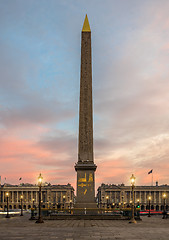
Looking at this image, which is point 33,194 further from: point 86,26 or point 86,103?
point 86,26

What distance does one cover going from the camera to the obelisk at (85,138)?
1409 inches

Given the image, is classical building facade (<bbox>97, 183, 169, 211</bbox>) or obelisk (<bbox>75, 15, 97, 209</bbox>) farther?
classical building facade (<bbox>97, 183, 169, 211</bbox>)

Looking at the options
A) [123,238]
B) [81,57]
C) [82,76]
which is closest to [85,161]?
[82,76]

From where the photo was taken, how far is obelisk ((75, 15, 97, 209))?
3578 centimetres

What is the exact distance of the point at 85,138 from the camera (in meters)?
37.1

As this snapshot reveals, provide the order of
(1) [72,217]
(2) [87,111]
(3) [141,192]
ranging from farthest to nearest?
(3) [141,192] → (2) [87,111] → (1) [72,217]

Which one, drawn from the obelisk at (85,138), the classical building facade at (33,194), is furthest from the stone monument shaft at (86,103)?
the classical building facade at (33,194)

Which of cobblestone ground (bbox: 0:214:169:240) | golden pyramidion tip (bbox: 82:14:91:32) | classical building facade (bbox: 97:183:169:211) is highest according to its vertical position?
golden pyramidion tip (bbox: 82:14:91:32)

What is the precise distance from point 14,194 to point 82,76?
166m

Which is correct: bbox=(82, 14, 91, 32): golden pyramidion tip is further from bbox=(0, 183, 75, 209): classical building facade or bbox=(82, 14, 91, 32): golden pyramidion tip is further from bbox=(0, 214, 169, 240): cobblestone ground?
bbox=(0, 183, 75, 209): classical building facade

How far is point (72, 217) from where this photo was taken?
34406 mm

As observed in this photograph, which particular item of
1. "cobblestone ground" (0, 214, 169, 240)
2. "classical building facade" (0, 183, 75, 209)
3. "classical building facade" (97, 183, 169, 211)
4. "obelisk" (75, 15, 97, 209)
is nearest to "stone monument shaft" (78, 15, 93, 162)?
"obelisk" (75, 15, 97, 209)

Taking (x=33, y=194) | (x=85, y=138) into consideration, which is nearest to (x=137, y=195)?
(x=33, y=194)

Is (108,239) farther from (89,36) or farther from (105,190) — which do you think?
(105,190)
